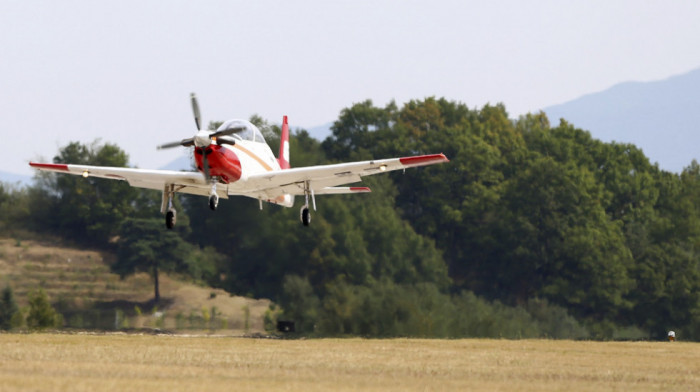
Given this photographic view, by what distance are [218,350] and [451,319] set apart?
18.9 m

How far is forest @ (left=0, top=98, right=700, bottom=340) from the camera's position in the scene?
164ft

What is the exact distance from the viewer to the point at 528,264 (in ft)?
224

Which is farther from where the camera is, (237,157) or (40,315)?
(40,315)

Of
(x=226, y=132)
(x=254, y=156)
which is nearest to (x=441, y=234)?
(x=254, y=156)

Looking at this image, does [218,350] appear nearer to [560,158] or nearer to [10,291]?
[10,291]

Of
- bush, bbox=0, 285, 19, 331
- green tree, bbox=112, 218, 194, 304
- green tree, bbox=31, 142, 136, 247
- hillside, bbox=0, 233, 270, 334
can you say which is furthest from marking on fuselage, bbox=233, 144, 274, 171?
green tree, bbox=31, 142, 136, 247

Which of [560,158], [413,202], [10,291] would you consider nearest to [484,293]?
[413,202]

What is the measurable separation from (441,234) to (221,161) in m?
46.5

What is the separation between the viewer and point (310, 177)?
3070 cm

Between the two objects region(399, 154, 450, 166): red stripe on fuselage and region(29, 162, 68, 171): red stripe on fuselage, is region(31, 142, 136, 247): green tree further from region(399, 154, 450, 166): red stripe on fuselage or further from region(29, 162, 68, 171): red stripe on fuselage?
region(399, 154, 450, 166): red stripe on fuselage

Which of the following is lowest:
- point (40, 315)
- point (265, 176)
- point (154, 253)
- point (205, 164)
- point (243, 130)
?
point (40, 315)

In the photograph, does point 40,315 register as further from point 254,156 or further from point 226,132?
point 226,132

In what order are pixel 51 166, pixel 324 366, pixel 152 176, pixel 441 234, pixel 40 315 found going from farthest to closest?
pixel 441 234 → pixel 40 315 → pixel 51 166 → pixel 152 176 → pixel 324 366

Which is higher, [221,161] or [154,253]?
[221,161]
